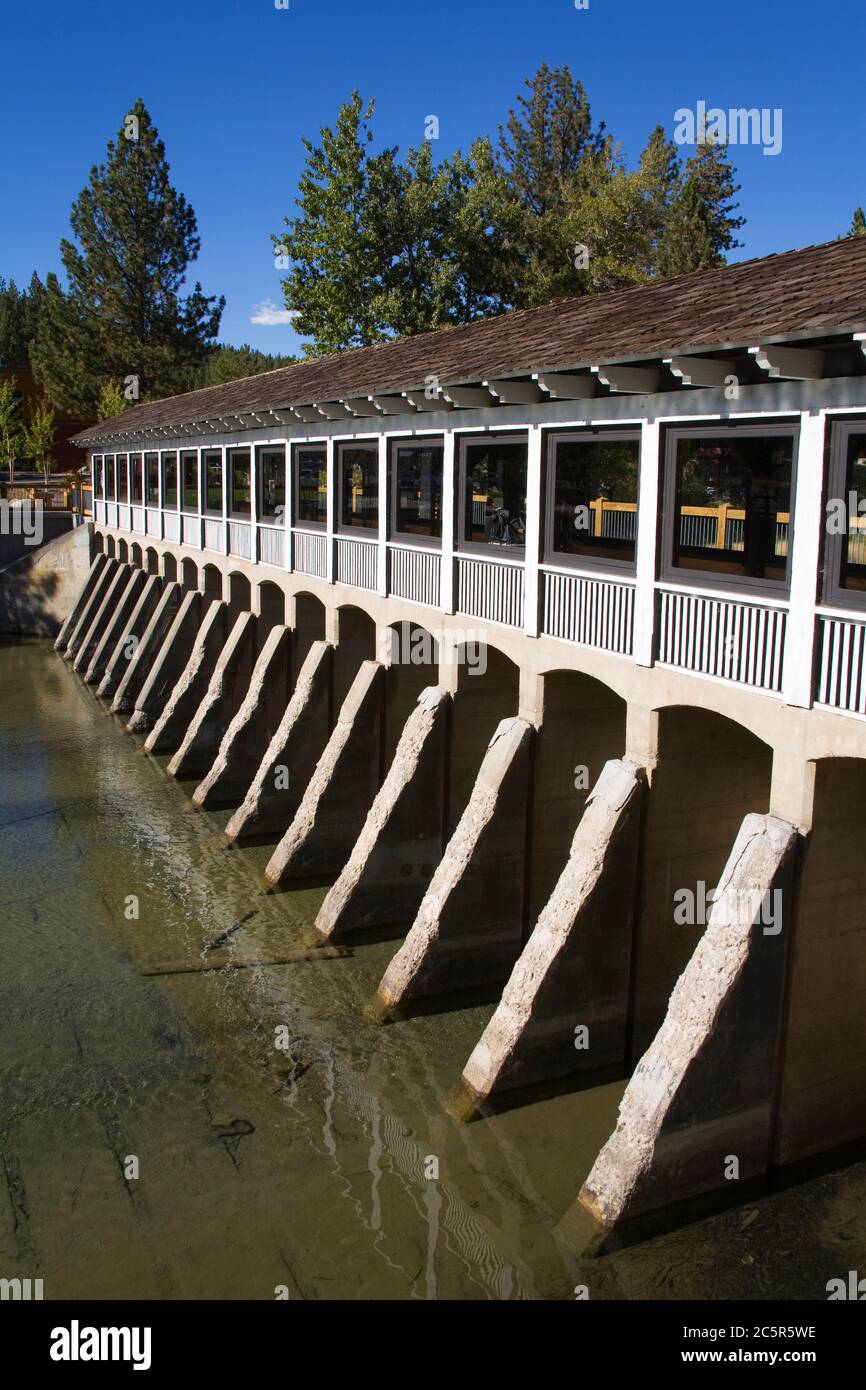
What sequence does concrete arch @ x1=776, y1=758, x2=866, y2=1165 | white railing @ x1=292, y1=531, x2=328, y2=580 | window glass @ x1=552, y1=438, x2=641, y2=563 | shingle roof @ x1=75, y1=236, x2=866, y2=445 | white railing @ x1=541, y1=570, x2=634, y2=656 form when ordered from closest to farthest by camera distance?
shingle roof @ x1=75, y1=236, x2=866, y2=445 → concrete arch @ x1=776, y1=758, x2=866, y2=1165 → white railing @ x1=541, y1=570, x2=634, y2=656 → window glass @ x1=552, y1=438, x2=641, y2=563 → white railing @ x1=292, y1=531, x2=328, y2=580

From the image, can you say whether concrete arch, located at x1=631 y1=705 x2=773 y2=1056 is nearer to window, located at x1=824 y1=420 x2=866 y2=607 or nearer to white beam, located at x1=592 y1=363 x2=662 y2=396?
window, located at x1=824 y1=420 x2=866 y2=607

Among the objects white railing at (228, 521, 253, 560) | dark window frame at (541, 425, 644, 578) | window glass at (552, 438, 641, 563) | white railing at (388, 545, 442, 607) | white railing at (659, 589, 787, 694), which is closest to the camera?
white railing at (659, 589, 787, 694)

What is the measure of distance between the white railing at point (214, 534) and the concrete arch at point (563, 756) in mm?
13483

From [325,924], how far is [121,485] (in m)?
27.8

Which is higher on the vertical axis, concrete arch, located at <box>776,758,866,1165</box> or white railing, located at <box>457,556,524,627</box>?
white railing, located at <box>457,556,524,627</box>

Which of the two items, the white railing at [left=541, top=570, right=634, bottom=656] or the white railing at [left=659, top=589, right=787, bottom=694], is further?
the white railing at [left=541, top=570, right=634, bottom=656]

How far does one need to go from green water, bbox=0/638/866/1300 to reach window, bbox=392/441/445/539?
6.26m

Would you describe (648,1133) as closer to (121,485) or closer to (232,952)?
(232,952)

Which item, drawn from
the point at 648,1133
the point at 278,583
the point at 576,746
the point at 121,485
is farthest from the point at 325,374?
the point at 121,485

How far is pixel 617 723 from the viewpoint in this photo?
44.1ft

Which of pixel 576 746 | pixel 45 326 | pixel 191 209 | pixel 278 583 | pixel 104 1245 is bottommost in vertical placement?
pixel 104 1245

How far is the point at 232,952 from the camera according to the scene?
14.7 metres

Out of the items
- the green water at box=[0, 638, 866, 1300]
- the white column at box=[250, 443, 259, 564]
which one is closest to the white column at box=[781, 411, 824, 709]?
the green water at box=[0, 638, 866, 1300]

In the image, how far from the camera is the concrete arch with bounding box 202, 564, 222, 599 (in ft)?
88.2
